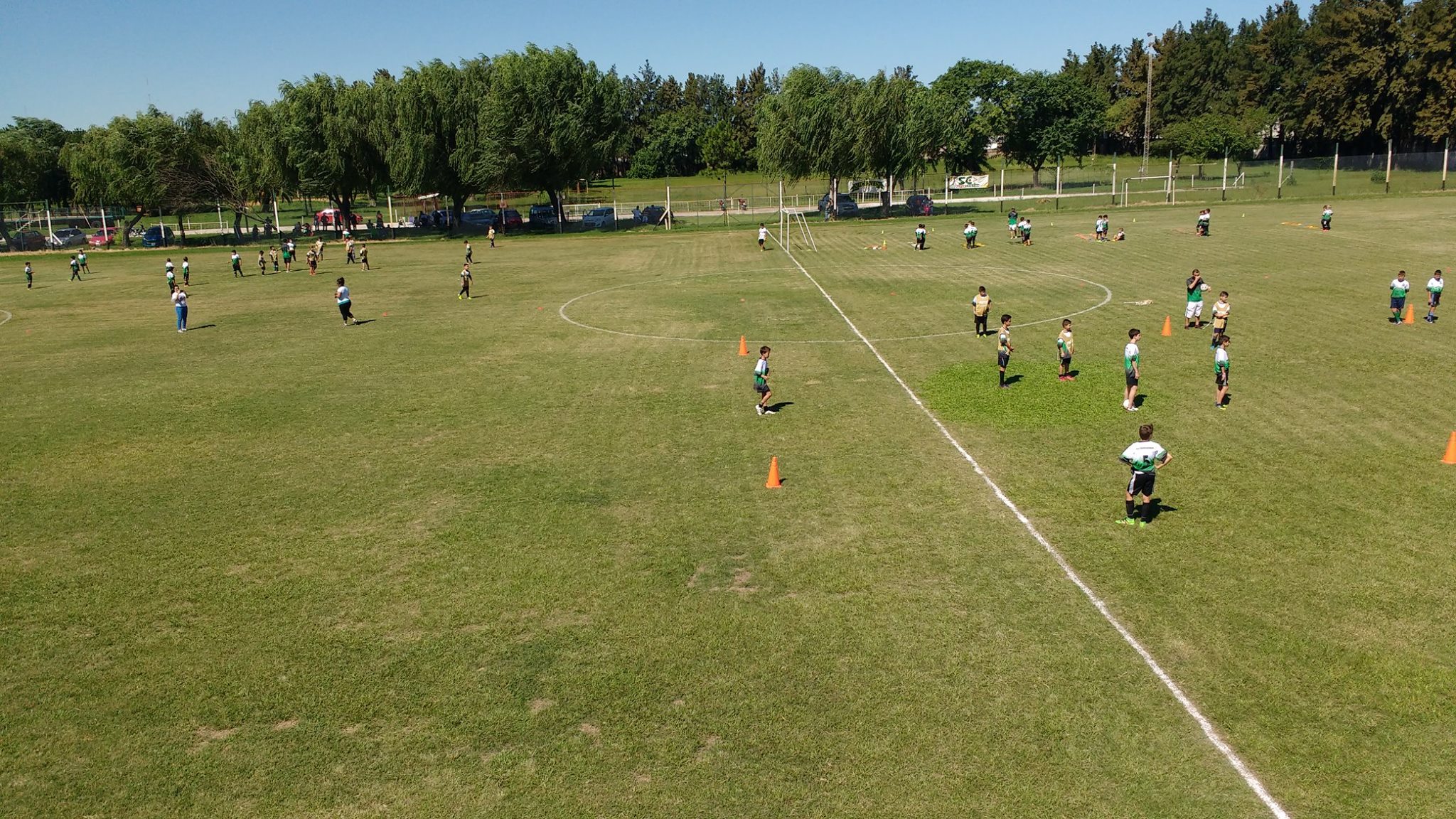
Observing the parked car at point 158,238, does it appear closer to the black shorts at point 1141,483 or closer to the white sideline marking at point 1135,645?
the white sideline marking at point 1135,645

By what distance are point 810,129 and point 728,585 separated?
238 ft

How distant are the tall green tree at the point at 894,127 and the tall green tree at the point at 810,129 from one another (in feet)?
2.98

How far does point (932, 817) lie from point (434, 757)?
17.8ft

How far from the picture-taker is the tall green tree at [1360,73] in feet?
289

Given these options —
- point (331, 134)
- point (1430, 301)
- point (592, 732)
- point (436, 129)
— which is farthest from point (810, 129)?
point (592, 732)

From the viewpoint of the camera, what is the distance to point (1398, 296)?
30.2 meters

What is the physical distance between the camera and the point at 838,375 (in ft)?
89.8

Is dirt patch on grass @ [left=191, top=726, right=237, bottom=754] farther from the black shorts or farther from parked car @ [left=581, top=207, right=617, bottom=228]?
parked car @ [left=581, top=207, right=617, bottom=228]

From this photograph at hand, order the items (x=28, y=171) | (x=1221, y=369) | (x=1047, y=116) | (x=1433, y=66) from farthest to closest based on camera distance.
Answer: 1. (x=1047, y=116)
2. (x=28, y=171)
3. (x=1433, y=66)
4. (x=1221, y=369)

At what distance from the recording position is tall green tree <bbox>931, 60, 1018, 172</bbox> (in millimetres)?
110812

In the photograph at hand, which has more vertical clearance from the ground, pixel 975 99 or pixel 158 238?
pixel 975 99

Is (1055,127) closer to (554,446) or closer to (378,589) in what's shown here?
(554,446)

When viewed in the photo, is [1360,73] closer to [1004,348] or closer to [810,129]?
[810,129]

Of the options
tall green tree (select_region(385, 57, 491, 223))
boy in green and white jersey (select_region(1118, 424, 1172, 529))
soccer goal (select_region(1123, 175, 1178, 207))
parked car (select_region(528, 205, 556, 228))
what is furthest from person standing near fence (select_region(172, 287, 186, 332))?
soccer goal (select_region(1123, 175, 1178, 207))
